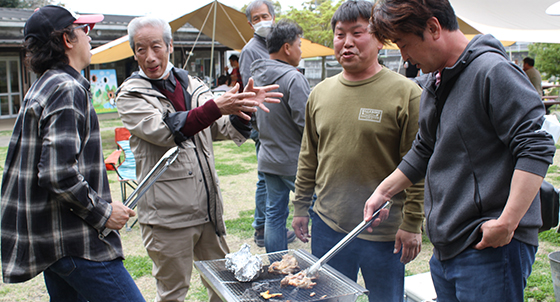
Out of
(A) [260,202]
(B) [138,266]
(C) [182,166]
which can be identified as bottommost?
(B) [138,266]

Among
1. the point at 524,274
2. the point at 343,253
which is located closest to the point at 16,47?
the point at 343,253

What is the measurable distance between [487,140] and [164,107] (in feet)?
5.86

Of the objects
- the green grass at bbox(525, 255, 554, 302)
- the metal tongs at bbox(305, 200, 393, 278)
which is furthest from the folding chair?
the green grass at bbox(525, 255, 554, 302)

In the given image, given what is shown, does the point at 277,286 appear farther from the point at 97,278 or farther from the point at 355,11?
the point at 355,11

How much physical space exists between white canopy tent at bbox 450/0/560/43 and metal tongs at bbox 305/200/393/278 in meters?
6.98

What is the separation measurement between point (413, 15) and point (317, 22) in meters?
23.0

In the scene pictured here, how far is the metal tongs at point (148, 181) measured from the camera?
1.99 meters

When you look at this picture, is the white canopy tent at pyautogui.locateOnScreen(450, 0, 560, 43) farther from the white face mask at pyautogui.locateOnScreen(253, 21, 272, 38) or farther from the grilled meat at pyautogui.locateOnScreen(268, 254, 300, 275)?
the grilled meat at pyautogui.locateOnScreen(268, 254, 300, 275)

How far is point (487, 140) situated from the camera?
4.52 feet

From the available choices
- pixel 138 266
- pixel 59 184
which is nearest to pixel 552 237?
pixel 138 266

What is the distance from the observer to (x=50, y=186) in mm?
1729

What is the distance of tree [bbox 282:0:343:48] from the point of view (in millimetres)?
22812

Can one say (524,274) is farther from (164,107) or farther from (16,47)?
(16,47)

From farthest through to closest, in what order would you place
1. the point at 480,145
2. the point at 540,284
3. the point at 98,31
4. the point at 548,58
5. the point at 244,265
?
the point at 548,58
the point at 98,31
the point at 540,284
the point at 244,265
the point at 480,145
